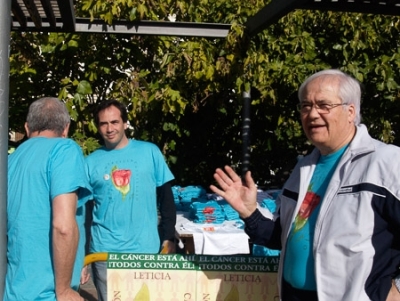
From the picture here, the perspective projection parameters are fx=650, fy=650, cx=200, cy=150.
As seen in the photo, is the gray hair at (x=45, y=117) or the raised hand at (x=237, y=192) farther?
the gray hair at (x=45, y=117)

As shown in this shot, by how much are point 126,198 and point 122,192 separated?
45mm

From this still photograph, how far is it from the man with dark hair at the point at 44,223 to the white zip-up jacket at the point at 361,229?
1016mm

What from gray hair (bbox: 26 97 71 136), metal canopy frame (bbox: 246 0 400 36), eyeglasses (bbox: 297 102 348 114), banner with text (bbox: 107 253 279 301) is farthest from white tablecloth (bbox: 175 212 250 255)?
eyeglasses (bbox: 297 102 348 114)

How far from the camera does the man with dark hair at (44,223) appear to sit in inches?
105

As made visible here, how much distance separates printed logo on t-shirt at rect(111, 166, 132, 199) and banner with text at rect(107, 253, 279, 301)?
95cm

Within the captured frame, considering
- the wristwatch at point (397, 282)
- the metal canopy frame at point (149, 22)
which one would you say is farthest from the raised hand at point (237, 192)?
the metal canopy frame at point (149, 22)

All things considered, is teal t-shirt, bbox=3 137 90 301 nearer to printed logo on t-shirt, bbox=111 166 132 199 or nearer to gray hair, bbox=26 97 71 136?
gray hair, bbox=26 97 71 136

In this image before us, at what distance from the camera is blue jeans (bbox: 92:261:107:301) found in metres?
3.82

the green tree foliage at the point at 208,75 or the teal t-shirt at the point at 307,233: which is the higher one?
the green tree foliage at the point at 208,75

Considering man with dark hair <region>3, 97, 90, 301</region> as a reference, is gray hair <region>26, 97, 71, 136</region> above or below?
above

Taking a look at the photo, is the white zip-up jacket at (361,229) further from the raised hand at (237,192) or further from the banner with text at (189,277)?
the banner with text at (189,277)

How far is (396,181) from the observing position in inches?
87.6

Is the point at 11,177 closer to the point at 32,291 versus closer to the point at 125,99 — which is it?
the point at 32,291

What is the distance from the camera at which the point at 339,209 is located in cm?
230
